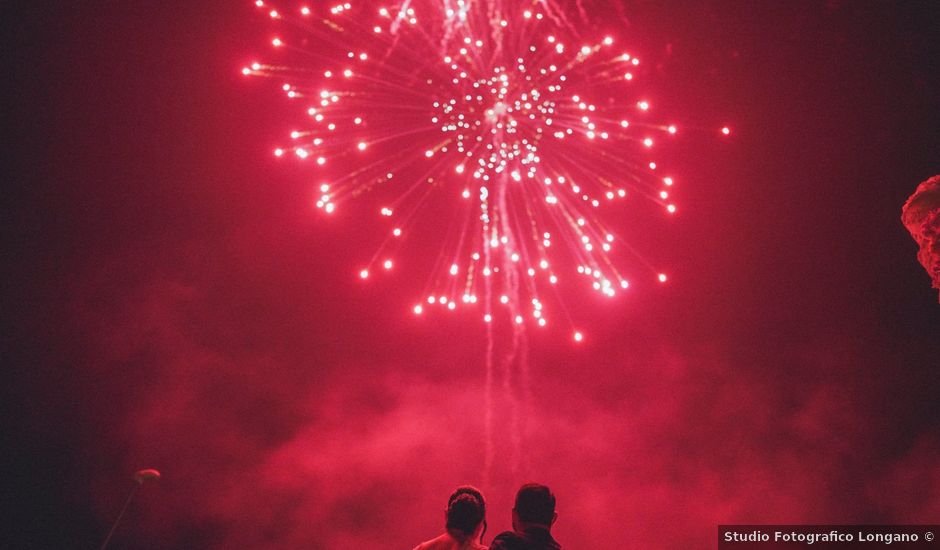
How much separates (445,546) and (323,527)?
5897 mm

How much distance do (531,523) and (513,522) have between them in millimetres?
Result: 133

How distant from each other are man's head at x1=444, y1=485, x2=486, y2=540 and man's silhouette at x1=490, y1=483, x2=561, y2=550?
31cm

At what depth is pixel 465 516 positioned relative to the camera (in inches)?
114

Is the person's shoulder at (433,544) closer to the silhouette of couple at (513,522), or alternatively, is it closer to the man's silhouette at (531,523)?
the silhouette of couple at (513,522)

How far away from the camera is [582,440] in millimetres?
8789

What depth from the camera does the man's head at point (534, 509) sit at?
260 cm

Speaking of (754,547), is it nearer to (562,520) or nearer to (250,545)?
(562,520)

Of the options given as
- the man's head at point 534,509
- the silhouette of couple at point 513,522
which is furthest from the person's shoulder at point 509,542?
the man's head at point 534,509

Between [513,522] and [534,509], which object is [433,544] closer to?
[513,522]

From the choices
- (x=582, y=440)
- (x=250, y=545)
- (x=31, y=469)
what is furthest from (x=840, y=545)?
(x=31, y=469)

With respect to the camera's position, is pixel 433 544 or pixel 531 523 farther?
pixel 433 544

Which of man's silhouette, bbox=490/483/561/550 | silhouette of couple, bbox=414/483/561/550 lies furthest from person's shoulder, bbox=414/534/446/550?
man's silhouette, bbox=490/483/561/550

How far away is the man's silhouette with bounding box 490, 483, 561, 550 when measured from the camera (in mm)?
2465

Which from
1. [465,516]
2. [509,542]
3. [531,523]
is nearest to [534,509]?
[531,523]
